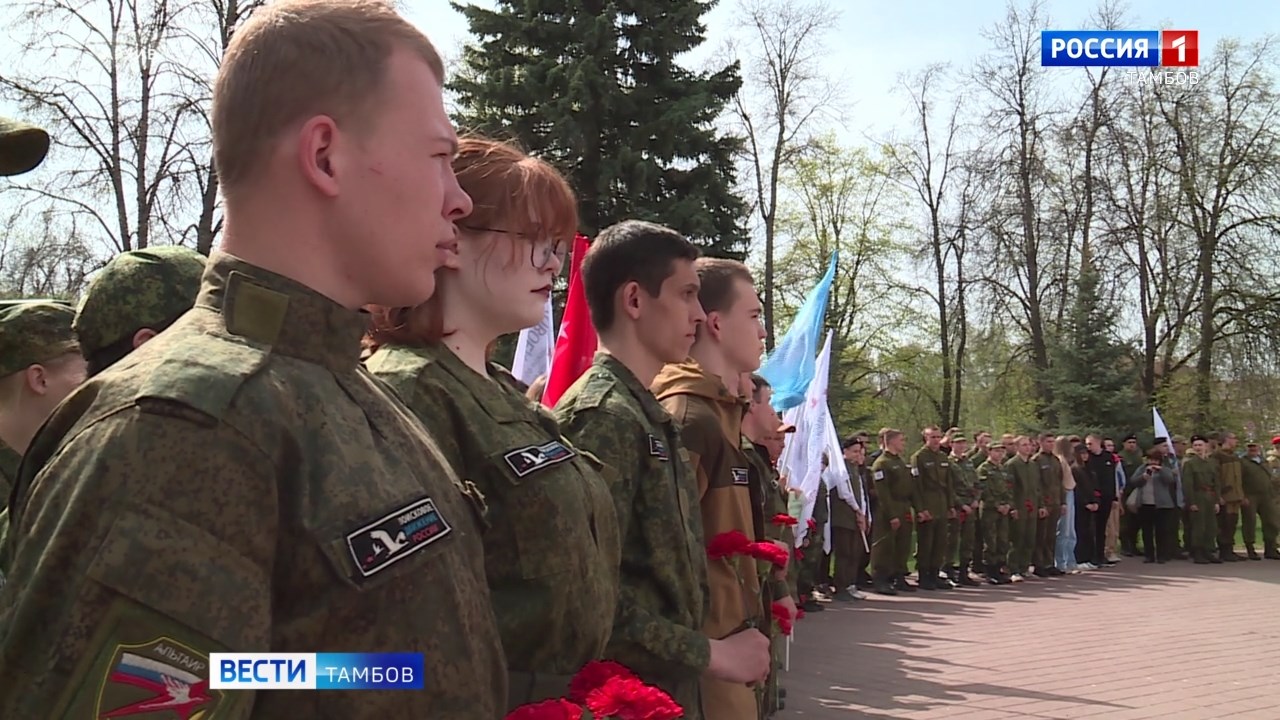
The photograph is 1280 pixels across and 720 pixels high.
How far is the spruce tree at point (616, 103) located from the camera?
15.0 metres

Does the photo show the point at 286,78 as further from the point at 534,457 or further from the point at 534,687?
the point at 534,687

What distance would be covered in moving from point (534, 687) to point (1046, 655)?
8.64 metres

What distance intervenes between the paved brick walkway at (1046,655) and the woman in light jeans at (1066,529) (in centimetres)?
283

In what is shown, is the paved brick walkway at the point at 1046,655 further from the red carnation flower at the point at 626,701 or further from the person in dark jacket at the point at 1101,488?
the red carnation flower at the point at 626,701

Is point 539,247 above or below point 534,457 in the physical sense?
above

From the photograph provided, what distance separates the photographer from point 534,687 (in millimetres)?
1904

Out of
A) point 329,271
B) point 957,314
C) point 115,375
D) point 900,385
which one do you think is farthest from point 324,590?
point 900,385

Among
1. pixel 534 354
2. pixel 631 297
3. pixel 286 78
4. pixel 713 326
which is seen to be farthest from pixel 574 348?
pixel 286 78

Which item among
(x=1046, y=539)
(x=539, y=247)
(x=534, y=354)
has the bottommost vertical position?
(x=1046, y=539)

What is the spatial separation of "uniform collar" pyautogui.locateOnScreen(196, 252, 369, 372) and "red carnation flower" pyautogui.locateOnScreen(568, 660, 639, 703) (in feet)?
2.62

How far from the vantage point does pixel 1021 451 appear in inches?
706

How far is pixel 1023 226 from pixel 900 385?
27.1ft

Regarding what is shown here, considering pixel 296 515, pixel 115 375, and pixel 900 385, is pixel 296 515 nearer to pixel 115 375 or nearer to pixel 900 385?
pixel 115 375

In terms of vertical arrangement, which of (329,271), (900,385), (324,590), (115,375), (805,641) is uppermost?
(900,385)
